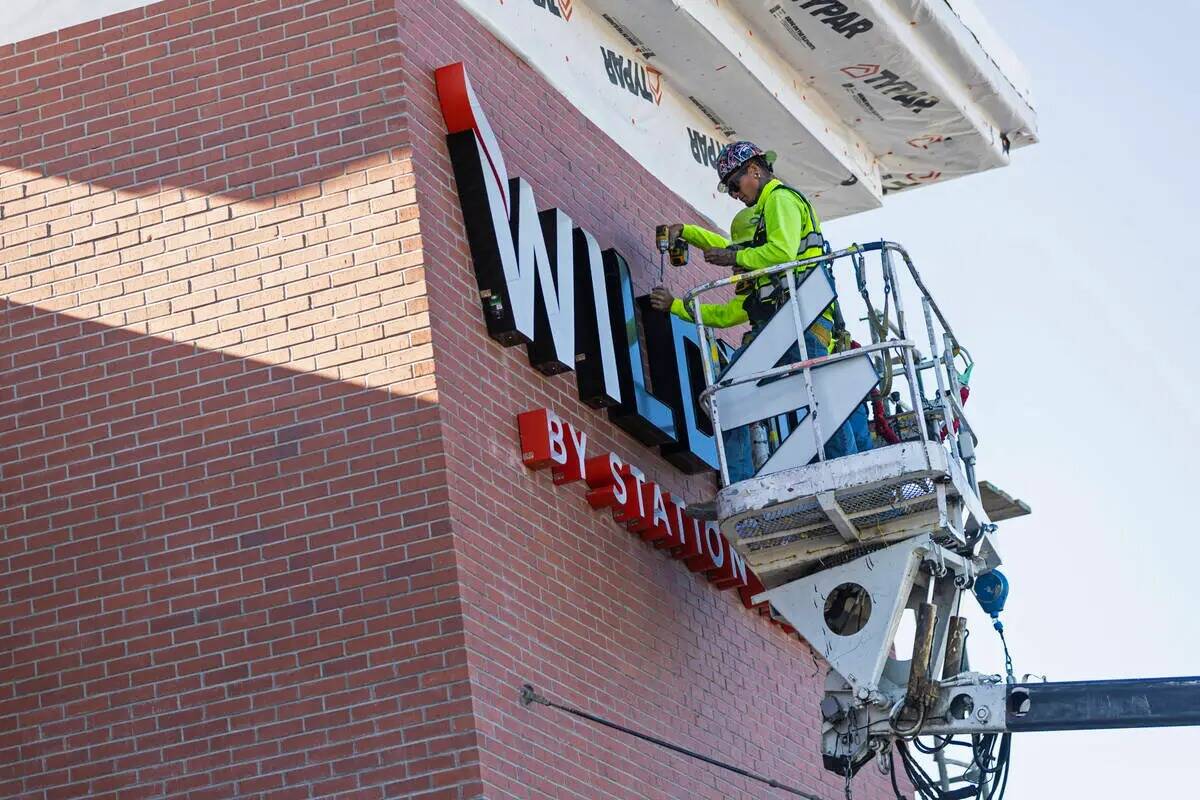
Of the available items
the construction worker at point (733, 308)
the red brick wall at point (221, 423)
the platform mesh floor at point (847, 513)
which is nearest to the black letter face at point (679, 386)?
the construction worker at point (733, 308)

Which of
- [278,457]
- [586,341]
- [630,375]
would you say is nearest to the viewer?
[278,457]

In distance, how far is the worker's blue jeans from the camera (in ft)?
38.7

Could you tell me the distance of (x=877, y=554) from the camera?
11.6m

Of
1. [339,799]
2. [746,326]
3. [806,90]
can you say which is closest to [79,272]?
[339,799]

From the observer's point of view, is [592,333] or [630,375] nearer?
[592,333]

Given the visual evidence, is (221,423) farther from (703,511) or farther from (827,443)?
(827,443)

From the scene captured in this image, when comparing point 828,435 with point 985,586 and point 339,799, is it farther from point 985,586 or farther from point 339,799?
point 339,799

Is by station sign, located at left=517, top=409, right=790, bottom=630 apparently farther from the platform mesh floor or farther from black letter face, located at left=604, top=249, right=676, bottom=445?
the platform mesh floor

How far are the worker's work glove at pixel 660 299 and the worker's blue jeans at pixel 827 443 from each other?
993mm

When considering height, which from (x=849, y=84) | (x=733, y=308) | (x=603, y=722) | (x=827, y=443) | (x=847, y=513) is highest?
(x=849, y=84)

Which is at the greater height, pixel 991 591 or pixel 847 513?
pixel 847 513

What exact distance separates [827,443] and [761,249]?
140cm

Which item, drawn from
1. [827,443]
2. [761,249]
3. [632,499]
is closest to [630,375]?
[632,499]

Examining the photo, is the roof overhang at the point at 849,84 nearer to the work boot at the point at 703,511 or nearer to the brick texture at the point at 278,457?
the brick texture at the point at 278,457
